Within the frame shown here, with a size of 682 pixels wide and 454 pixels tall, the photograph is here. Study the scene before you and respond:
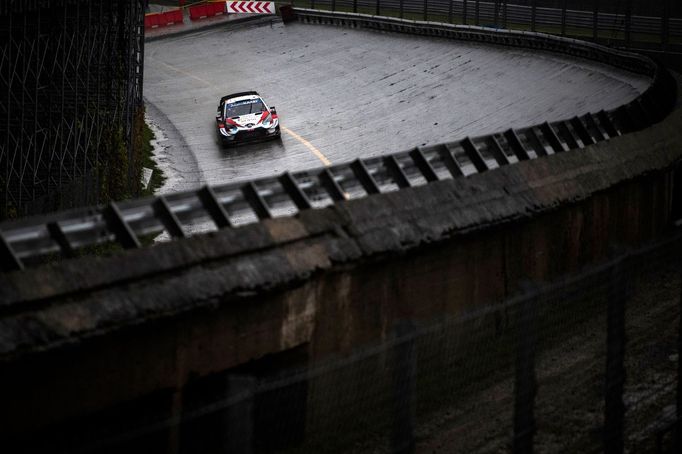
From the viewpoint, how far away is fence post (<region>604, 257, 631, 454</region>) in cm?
872

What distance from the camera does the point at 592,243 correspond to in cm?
1464

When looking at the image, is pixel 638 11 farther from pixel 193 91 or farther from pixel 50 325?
pixel 50 325

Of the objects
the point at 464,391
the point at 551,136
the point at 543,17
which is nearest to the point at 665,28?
the point at 543,17

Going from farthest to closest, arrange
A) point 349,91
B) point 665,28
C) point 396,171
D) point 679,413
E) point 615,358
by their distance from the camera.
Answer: point 665,28 < point 349,91 < point 396,171 < point 679,413 < point 615,358

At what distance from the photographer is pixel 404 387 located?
23.8 feet

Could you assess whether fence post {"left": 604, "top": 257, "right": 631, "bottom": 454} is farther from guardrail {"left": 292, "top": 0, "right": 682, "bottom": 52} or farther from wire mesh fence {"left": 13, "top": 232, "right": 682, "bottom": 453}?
guardrail {"left": 292, "top": 0, "right": 682, "bottom": 52}

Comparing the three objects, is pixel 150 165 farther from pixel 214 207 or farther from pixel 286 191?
pixel 214 207

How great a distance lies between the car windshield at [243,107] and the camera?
40.2 meters

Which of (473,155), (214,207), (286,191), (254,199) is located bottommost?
(473,155)

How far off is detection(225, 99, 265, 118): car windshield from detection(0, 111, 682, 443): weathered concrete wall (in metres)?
26.4

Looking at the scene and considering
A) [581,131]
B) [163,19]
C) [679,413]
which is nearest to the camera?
[679,413]

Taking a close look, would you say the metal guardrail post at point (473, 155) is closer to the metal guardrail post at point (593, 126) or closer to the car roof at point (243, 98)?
the metal guardrail post at point (593, 126)

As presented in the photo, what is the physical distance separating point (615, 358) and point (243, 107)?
32.3 meters

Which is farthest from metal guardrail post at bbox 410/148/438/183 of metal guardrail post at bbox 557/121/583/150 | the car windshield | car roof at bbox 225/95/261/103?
car roof at bbox 225/95/261/103
